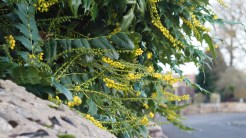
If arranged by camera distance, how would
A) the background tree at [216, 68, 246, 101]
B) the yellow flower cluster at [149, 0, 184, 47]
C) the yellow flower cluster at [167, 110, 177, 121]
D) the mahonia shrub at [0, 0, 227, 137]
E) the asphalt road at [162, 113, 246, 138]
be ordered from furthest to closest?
the background tree at [216, 68, 246, 101] < the asphalt road at [162, 113, 246, 138] < the yellow flower cluster at [167, 110, 177, 121] < the yellow flower cluster at [149, 0, 184, 47] < the mahonia shrub at [0, 0, 227, 137]

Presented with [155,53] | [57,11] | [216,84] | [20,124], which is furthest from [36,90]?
[216,84]

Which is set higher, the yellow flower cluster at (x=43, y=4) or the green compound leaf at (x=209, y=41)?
the yellow flower cluster at (x=43, y=4)

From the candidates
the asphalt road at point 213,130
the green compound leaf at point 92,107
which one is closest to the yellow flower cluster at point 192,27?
the green compound leaf at point 92,107

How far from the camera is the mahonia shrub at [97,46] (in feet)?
5.84

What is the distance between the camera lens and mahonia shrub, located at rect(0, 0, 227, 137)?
5.84ft

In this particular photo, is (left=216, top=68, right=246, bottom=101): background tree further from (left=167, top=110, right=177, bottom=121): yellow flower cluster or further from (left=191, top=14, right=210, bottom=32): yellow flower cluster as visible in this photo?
(left=191, top=14, right=210, bottom=32): yellow flower cluster

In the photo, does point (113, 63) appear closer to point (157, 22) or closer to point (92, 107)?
point (92, 107)

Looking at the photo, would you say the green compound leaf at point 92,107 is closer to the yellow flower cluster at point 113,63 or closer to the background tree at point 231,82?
the yellow flower cluster at point 113,63

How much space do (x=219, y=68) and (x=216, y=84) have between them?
56.3 inches

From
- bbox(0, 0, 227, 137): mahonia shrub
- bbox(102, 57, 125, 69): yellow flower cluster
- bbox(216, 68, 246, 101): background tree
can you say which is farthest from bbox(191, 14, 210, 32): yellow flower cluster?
bbox(216, 68, 246, 101): background tree

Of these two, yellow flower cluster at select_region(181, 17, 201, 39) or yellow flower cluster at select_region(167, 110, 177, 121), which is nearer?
yellow flower cluster at select_region(181, 17, 201, 39)

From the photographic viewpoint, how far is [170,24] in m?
2.28

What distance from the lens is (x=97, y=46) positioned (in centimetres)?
200

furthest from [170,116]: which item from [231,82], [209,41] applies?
[231,82]
